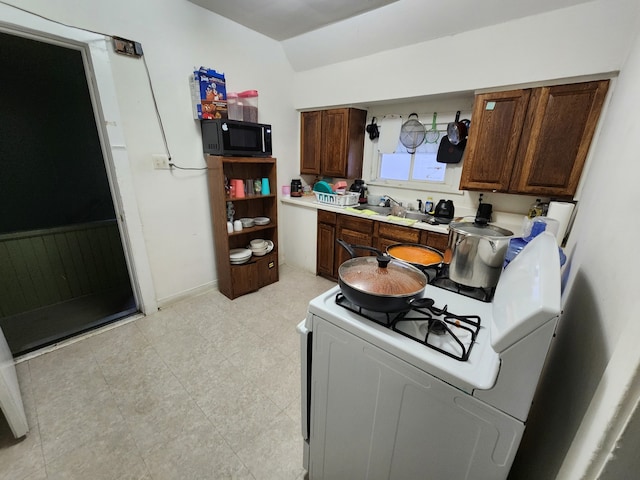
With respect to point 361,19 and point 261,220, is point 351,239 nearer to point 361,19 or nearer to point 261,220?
point 261,220

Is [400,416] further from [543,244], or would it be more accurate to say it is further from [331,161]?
[331,161]

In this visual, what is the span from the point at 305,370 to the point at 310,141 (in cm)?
288

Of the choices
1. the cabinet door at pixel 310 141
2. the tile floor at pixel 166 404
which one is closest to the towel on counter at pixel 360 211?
the cabinet door at pixel 310 141

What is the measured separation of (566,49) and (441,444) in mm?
2468

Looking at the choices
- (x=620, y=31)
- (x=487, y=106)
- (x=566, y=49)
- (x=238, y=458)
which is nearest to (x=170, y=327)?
(x=238, y=458)

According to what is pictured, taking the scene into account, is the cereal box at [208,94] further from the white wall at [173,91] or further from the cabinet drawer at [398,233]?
the cabinet drawer at [398,233]

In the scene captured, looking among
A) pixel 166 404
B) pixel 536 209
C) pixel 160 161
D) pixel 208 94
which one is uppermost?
pixel 208 94

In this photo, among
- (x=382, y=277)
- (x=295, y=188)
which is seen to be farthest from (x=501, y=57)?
(x=295, y=188)

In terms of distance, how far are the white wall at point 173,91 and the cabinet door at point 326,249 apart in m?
1.23

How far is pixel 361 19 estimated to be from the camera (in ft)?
7.61

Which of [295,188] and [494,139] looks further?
[295,188]

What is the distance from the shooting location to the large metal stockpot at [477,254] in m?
0.95

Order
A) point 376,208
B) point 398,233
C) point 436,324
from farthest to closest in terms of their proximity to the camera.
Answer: point 376,208, point 398,233, point 436,324

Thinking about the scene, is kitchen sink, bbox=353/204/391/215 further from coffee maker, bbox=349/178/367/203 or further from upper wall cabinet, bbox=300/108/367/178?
upper wall cabinet, bbox=300/108/367/178
